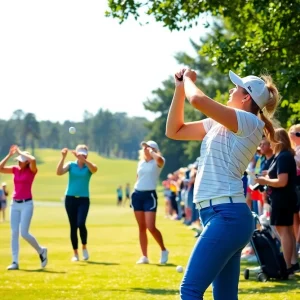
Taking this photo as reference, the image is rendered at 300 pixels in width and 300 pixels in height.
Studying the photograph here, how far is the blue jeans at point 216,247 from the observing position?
6.27 metres

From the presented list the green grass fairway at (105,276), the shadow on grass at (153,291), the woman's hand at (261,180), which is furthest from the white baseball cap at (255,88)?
the woman's hand at (261,180)

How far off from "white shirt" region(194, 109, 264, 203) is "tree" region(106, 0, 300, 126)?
387 inches

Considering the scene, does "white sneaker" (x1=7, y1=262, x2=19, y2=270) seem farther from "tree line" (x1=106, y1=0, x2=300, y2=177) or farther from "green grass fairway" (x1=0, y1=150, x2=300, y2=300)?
"tree line" (x1=106, y1=0, x2=300, y2=177)

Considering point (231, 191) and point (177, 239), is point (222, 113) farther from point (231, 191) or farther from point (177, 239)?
point (177, 239)

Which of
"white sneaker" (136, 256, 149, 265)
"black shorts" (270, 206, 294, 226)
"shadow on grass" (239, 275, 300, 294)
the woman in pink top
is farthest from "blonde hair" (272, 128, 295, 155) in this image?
the woman in pink top

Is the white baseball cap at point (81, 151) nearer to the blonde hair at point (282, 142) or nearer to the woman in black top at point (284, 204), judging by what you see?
the woman in black top at point (284, 204)

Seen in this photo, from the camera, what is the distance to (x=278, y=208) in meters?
12.9

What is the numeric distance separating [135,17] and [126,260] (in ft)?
18.9

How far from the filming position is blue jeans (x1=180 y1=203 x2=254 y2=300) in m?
6.27

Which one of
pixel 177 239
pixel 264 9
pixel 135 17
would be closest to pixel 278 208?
pixel 264 9

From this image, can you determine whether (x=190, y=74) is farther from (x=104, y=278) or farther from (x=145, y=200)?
(x=145, y=200)

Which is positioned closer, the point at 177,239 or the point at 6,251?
the point at 6,251

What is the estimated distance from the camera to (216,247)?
6316mm

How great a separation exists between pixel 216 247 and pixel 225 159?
2.15 ft
